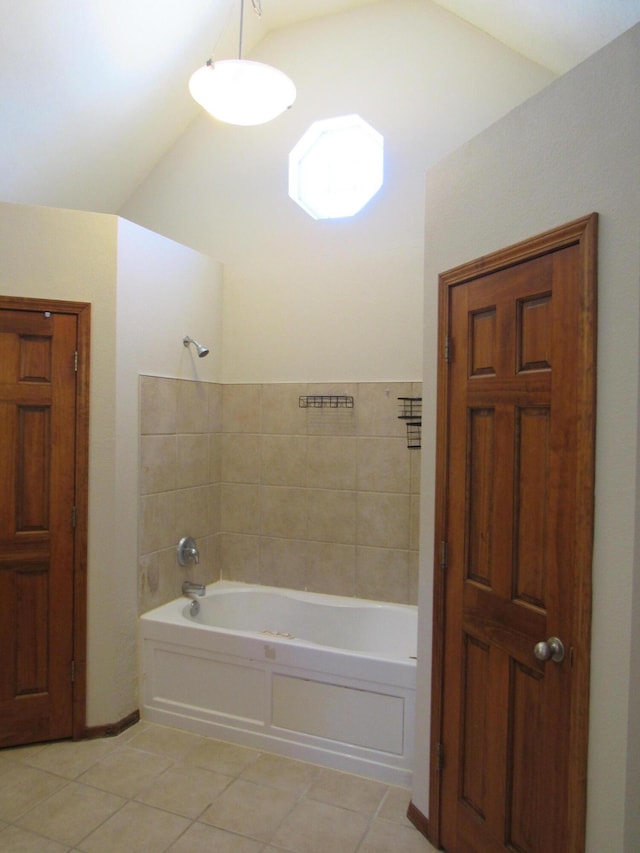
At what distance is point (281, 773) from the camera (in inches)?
98.5

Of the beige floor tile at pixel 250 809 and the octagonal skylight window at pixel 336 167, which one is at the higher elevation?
the octagonal skylight window at pixel 336 167

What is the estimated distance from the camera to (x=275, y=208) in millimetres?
3492

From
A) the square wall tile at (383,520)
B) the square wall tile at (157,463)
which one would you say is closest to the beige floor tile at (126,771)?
the square wall tile at (157,463)

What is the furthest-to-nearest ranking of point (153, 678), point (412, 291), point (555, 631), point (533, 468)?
1. point (412, 291)
2. point (153, 678)
3. point (533, 468)
4. point (555, 631)

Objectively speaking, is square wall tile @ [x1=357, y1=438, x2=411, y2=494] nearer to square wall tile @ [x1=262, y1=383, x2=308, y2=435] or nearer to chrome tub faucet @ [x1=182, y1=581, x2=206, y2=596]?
square wall tile @ [x1=262, y1=383, x2=308, y2=435]

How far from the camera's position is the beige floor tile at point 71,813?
2084mm

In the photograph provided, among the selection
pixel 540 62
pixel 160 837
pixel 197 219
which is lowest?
pixel 160 837

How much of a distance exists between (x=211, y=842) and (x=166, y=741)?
76cm

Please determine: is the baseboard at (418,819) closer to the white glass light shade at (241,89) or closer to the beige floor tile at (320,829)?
the beige floor tile at (320,829)

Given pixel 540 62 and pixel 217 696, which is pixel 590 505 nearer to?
pixel 217 696

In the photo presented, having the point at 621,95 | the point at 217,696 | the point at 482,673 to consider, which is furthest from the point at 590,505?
the point at 217,696

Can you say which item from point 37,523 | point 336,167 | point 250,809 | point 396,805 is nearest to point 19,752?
point 37,523

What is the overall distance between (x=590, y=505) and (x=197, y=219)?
313 cm

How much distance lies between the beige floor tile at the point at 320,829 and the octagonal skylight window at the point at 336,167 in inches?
118
